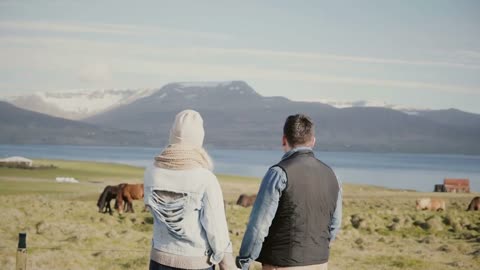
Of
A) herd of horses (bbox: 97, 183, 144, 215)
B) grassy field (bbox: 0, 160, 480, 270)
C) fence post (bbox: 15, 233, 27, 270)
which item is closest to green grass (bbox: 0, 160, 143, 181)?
herd of horses (bbox: 97, 183, 144, 215)

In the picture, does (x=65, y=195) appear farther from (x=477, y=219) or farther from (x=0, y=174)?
(x=477, y=219)

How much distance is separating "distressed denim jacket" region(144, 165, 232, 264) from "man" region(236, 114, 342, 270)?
268 millimetres

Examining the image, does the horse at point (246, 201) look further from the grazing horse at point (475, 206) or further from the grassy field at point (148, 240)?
the grazing horse at point (475, 206)

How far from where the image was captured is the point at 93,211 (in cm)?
Result: 2119

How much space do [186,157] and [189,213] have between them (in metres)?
0.33

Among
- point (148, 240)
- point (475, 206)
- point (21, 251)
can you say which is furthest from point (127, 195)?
point (21, 251)

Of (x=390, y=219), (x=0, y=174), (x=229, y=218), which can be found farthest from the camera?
(x=0, y=174)

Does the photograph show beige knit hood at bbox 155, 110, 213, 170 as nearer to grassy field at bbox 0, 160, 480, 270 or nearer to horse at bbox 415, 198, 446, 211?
grassy field at bbox 0, 160, 480, 270

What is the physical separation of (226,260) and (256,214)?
351mm

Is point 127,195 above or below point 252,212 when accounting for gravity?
below

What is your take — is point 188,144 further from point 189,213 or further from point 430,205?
point 430,205

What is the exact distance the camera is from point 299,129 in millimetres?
4586

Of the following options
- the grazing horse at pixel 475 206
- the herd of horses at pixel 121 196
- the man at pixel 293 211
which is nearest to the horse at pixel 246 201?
the herd of horses at pixel 121 196

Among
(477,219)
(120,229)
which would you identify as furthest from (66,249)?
(477,219)
